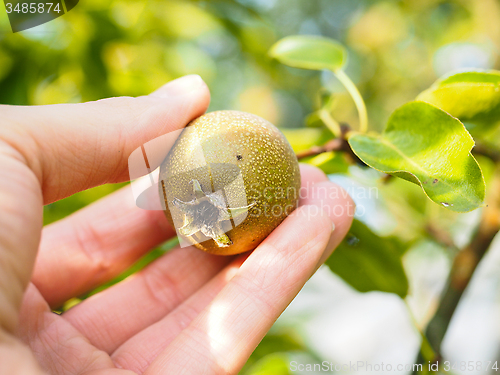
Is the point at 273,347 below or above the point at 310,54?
below

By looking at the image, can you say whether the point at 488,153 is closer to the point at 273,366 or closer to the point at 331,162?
the point at 331,162

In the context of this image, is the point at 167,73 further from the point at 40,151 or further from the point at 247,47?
the point at 40,151

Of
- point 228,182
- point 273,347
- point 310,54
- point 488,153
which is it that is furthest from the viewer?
point 273,347

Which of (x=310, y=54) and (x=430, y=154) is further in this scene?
(x=310, y=54)

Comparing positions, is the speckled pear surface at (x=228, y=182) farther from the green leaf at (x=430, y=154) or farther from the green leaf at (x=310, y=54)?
the green leaf at (x=310, y=54)

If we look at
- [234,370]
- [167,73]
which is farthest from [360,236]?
[167,73]

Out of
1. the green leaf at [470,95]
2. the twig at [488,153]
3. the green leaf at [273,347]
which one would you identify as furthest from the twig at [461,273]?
the green leaf at [273,347]

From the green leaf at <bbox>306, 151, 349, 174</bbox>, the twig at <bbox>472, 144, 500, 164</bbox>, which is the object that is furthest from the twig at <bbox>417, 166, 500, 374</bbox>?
the green leaf at <bbox>306, 151, 349, 174</bbox>

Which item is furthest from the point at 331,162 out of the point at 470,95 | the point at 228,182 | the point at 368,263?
the point at 228,182
